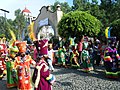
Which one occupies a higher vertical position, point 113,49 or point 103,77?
point 113,49

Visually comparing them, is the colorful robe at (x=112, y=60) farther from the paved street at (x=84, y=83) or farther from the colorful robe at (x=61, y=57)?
the colorful robe at (x=61, y=57)

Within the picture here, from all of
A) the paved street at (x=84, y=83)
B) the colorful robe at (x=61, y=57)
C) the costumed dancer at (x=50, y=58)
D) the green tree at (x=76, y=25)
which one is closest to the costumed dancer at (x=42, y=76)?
the costumed dancer at (x=50, y=58)

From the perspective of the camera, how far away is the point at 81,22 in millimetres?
14984

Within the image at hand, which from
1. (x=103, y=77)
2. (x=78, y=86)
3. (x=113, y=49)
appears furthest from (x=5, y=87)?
(x=113, y=49)

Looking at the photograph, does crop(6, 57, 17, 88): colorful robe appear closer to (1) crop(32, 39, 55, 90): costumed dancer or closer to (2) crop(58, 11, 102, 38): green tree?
(1) crop(32, 39, 55, 90): costumed dancer

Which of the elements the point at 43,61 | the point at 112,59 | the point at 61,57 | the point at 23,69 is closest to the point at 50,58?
the point at 112,59

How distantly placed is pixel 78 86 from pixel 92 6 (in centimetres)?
2241

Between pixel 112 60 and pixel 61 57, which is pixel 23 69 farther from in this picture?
pixel 61 57

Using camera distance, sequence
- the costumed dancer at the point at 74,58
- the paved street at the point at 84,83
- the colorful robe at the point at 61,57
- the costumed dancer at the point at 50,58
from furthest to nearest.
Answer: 1. the colorful robe at the point at 61,57
2. the costumed dancer at the point at 74,58
3. the paved street at the point at 84,83
4. the costumed dancer at the point at 50,58

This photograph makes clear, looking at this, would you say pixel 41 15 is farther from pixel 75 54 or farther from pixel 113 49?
pixel 113 49

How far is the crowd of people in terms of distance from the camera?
15.9 ft

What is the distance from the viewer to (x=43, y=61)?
16.0 ft

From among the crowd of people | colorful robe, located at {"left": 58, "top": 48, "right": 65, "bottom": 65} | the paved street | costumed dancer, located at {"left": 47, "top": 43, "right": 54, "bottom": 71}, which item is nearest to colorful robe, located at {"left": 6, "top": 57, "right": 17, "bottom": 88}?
the crowd of people

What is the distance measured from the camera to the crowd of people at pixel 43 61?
15.9ft
